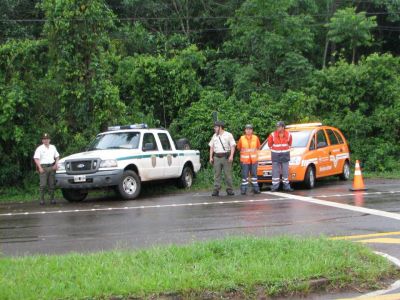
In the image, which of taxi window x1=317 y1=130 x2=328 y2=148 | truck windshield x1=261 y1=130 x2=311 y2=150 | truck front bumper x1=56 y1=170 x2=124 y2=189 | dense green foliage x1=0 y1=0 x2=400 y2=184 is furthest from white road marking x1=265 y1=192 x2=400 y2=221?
dense green foliage x1=0 y1=0 x2=400 y2=184

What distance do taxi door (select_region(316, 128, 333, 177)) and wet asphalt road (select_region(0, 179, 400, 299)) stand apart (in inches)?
54.4

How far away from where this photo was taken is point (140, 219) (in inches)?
476

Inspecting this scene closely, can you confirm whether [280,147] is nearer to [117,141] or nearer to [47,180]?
[117,141]

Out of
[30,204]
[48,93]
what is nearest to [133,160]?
[30,204]

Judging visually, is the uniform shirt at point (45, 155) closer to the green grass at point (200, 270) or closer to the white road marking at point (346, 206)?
the white road marking at point (346, 206)

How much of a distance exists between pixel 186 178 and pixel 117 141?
286cm

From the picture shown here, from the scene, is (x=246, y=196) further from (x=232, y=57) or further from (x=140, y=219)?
(x=232, y=57)

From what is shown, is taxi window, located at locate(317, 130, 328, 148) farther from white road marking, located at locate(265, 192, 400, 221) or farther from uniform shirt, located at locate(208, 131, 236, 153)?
uniform shirt, located at locate(208, 131, 236, 153)

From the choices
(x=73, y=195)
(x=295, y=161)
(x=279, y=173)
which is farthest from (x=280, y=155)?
(x=73, y=195)

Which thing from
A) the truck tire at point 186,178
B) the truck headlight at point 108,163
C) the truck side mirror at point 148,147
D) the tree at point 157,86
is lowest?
the truck tire at point 186,178

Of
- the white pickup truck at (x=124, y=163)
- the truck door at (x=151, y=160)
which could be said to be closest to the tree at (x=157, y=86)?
the white pickup truck at (x=124, y=163)

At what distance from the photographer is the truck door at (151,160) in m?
16.8

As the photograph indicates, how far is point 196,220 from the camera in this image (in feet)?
38.1

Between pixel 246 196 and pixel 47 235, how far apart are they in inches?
255
